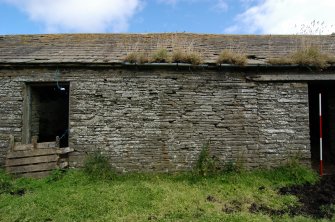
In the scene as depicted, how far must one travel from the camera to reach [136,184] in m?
7.66

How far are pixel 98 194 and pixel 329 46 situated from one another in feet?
28.9

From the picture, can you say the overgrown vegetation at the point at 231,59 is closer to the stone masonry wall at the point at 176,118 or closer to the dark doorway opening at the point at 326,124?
the stone masonry wall at the point at 176,118

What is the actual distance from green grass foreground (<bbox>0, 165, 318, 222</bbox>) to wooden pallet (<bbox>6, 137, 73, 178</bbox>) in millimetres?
318

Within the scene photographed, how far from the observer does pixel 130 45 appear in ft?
34.8

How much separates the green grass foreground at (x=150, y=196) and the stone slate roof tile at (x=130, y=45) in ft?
10.5

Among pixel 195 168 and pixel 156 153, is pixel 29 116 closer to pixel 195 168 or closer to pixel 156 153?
pixel 156 153

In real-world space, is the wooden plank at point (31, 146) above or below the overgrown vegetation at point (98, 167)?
above

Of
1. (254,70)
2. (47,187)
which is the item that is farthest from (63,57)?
(254,70)

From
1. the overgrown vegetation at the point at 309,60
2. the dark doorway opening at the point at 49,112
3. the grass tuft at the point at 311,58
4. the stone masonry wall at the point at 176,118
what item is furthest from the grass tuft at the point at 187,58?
the dark doorway opening at the point at 49,112

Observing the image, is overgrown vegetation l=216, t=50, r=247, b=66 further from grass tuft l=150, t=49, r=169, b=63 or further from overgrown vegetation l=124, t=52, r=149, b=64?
overgrown vegetation l=124, t=52, r=149, b=64

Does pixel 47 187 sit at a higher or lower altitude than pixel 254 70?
lower

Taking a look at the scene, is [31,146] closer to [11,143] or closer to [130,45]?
[11,143]

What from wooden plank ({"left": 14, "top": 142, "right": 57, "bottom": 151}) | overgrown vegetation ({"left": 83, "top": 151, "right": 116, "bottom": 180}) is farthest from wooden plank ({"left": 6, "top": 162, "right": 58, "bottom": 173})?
overgrown vegetation ({"left": 83, "top": 151, "right": 116, "bottom": 180})

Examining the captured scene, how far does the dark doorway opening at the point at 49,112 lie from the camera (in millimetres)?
9581
